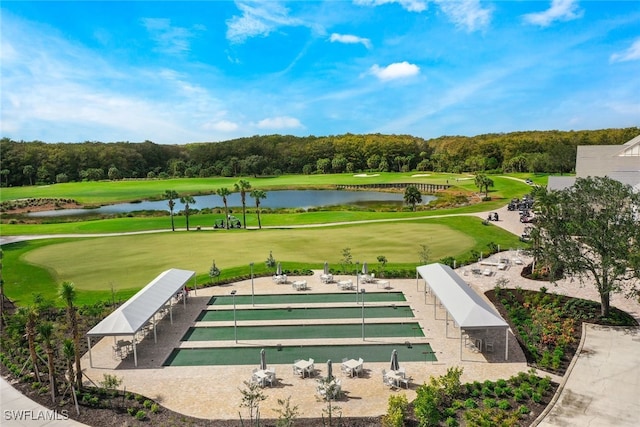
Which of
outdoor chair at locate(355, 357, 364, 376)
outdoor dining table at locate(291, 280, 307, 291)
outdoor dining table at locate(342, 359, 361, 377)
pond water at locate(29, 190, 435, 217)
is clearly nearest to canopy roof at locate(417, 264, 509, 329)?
outdoor chair at locate(355, 357, 364, 376)

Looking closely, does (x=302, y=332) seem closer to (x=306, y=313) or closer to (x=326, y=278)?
(x=306, y=313)

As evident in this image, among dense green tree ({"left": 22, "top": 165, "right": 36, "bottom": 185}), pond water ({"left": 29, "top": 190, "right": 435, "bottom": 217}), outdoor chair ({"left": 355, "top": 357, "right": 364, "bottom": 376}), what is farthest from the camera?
dense green tree ({"left": 22, "top": 165, "right": 36, "bottom": 185})

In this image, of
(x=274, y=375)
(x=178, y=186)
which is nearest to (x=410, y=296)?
(x=274, y=375)

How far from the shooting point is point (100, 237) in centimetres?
5425

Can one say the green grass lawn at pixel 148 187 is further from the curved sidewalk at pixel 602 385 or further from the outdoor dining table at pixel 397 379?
the outdoor dining table at pixel 397 379

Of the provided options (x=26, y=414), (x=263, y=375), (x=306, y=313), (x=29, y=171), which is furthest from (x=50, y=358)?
(x=29, y=171)

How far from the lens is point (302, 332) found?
25016 millimetres

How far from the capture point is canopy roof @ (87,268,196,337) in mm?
21266

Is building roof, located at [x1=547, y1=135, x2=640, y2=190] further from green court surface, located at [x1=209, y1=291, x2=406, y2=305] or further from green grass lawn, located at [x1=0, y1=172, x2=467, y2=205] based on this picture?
green grass lawn, located at [x1=0, y1=172, x2=467, y2=205]

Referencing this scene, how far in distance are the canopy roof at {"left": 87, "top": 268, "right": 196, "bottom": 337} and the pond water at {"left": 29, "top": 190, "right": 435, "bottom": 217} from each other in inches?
2462

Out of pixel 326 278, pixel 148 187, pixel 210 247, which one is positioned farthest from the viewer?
pixel 148 187

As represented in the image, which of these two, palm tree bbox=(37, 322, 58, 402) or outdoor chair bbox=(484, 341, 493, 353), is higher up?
palm tree bbox=(37, 322, 58, 402)

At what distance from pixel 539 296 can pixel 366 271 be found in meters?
11.7

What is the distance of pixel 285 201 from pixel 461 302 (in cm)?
7965
